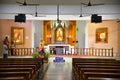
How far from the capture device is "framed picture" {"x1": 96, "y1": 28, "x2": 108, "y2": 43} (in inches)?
720

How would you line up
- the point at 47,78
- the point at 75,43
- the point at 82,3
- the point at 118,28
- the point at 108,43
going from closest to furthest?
the point at 47,78, the point at 82,3, the point at 118,28, the point at 108,43, the point at 75,43

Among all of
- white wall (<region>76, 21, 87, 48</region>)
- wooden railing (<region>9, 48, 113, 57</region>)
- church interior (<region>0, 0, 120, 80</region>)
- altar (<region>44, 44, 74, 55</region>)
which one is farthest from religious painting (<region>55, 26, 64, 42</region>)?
wooden railing (<region>9, 48, 113, 57</region>)

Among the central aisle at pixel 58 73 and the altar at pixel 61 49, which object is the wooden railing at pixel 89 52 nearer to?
the altar at pixel 61 49

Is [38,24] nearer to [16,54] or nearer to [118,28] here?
[16,54]

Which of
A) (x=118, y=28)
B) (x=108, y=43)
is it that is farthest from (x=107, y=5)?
(x=108, y=43)

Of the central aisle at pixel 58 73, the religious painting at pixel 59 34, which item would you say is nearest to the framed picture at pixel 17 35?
the religious painting at pixel 59 34

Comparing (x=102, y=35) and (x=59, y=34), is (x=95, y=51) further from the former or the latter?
(x=59, y=34)

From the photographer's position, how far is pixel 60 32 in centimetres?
2156

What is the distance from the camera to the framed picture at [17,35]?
1825 centimetres

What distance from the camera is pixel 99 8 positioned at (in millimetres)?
13828

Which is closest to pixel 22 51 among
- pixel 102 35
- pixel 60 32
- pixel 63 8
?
pixel 60 32

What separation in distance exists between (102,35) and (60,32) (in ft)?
14.8

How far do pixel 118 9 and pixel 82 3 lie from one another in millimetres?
2189

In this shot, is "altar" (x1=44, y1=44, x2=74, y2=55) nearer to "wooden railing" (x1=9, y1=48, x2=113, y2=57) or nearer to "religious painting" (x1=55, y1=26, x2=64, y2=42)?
"wooden railing" (x1=9, y1=48, x2=113, y2=57)
